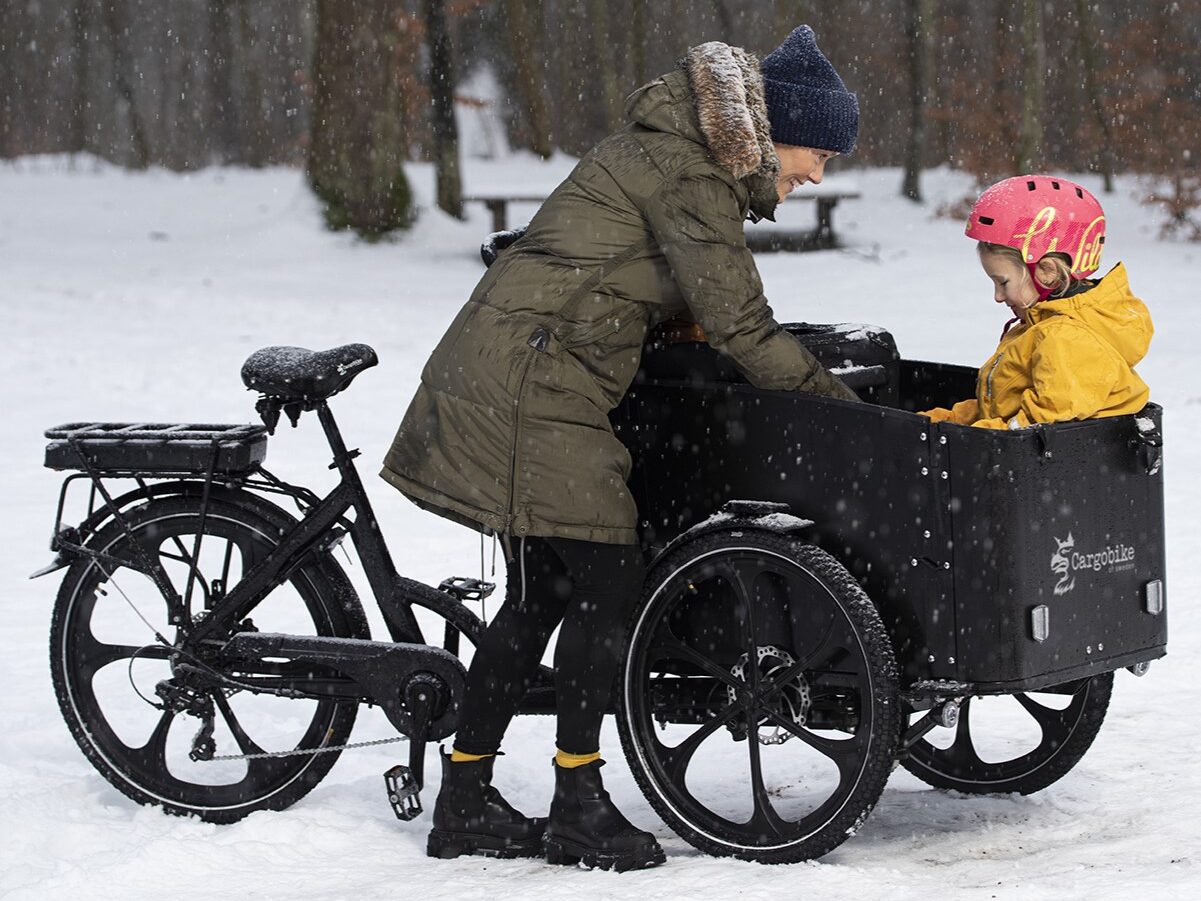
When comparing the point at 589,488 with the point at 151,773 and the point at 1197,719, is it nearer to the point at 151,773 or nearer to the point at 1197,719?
the point at 151,773

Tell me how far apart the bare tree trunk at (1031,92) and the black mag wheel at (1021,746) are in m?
15.7

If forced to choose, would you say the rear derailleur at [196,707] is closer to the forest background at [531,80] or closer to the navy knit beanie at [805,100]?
the navy knit beanie at [805,100]

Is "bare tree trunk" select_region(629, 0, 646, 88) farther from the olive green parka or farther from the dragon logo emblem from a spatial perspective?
the dragon logo emblem

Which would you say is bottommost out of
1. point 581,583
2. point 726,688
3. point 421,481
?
point 726,688

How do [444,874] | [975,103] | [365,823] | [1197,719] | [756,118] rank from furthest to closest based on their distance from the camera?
[975,103] → [1197,719] → [365,823] → [444,874] → [756,118]

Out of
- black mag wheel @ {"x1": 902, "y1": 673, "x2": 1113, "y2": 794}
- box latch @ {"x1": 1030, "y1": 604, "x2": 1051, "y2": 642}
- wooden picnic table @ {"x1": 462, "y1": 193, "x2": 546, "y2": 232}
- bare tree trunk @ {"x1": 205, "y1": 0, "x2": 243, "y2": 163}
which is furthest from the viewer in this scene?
bare tree trunk @ {"x1": 205, "y1": 0, "x2": 243, "y2": 163}

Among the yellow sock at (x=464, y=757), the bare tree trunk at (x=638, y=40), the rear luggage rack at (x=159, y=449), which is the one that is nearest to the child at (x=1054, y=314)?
the yellow sock at (x=464, y=757)

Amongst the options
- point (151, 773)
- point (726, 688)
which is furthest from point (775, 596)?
point (151, 773)

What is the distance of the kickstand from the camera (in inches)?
152

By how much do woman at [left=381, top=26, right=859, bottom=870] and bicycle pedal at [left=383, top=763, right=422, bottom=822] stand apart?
36 cm

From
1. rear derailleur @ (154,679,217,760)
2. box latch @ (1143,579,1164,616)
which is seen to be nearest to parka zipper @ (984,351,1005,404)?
box latch @ (1143,579,1164,616)

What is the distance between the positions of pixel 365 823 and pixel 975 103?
1893 centimetres

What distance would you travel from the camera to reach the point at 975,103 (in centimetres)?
2139

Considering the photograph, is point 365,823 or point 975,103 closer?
point 365,823
